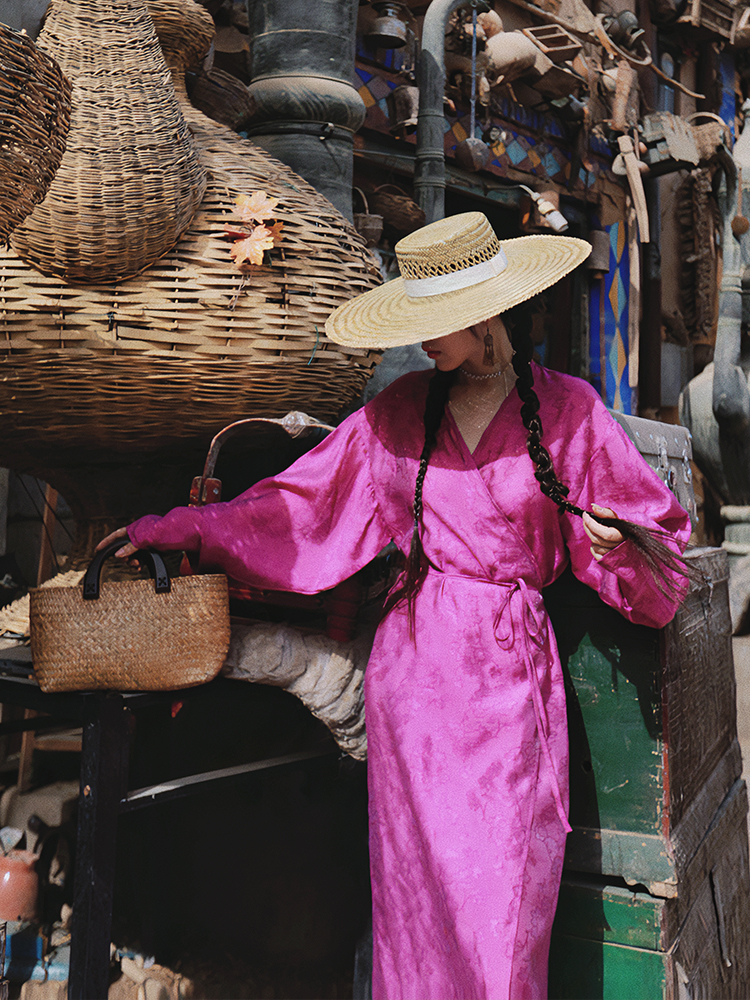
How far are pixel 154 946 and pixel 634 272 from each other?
537cm

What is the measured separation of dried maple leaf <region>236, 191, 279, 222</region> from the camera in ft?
6.07

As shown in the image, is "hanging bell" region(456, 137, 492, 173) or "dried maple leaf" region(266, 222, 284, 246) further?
"hanging bell" region(456, 137, 492, 173)

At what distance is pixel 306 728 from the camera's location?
8.41 ft

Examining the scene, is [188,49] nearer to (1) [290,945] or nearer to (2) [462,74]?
(1) [290,945]

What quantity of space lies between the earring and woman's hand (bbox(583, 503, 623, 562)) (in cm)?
35

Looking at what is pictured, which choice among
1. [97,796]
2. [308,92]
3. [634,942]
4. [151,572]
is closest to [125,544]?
[151,572]

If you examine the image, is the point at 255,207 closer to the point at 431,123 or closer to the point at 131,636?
the point at 131,636

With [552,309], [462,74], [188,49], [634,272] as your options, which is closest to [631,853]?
[188,49]

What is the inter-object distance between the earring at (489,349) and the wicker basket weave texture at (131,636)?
632mm

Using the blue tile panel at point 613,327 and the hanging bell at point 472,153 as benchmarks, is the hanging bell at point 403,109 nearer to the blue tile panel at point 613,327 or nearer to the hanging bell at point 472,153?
the hanging bell at point 472,153

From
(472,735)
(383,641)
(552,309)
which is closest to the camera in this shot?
(472,735)

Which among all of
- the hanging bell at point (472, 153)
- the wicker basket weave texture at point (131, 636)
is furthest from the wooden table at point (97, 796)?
the hanging bell at point (472, 153)

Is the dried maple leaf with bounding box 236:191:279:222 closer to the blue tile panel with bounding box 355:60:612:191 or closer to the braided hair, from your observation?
the braided hair

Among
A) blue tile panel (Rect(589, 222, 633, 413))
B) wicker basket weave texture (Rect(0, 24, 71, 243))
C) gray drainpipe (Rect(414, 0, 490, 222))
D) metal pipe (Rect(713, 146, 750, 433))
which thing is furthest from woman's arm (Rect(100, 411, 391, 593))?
blue tile panel (Rect(589, 222, 633, 413))
